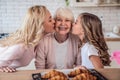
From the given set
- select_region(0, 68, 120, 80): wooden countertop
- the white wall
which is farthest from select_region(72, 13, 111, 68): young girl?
the white wall

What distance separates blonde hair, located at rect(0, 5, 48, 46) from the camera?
4.51ft

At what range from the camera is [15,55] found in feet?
4.37

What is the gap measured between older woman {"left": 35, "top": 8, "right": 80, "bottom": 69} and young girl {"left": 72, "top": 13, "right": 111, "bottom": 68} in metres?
0.06

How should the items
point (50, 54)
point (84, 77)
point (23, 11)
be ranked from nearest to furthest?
point (84, 77)
point (50, 54)
point (23, 11)

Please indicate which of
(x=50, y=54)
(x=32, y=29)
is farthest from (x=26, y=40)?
(x=50, y=54)

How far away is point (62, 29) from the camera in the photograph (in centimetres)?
146

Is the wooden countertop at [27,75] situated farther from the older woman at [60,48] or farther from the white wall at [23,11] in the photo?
the white wall at [23,11]

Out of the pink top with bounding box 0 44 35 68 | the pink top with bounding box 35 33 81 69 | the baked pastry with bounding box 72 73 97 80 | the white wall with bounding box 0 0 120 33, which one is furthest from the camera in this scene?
the white wall with bounding box 0 0 120 33

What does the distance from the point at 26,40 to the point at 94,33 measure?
403 mm

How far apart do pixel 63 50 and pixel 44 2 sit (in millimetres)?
1538

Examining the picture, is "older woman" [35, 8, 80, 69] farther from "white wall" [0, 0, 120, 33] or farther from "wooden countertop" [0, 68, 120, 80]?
"white wall" [0, 0, 120, 33]

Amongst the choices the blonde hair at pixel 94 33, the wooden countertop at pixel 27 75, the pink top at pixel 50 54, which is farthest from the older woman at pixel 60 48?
the wooden countertop at pixel 27 75

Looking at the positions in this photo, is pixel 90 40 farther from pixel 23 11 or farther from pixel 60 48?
pixel 23 11

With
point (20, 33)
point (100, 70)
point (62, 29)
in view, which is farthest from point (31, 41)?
point (100, 70)
